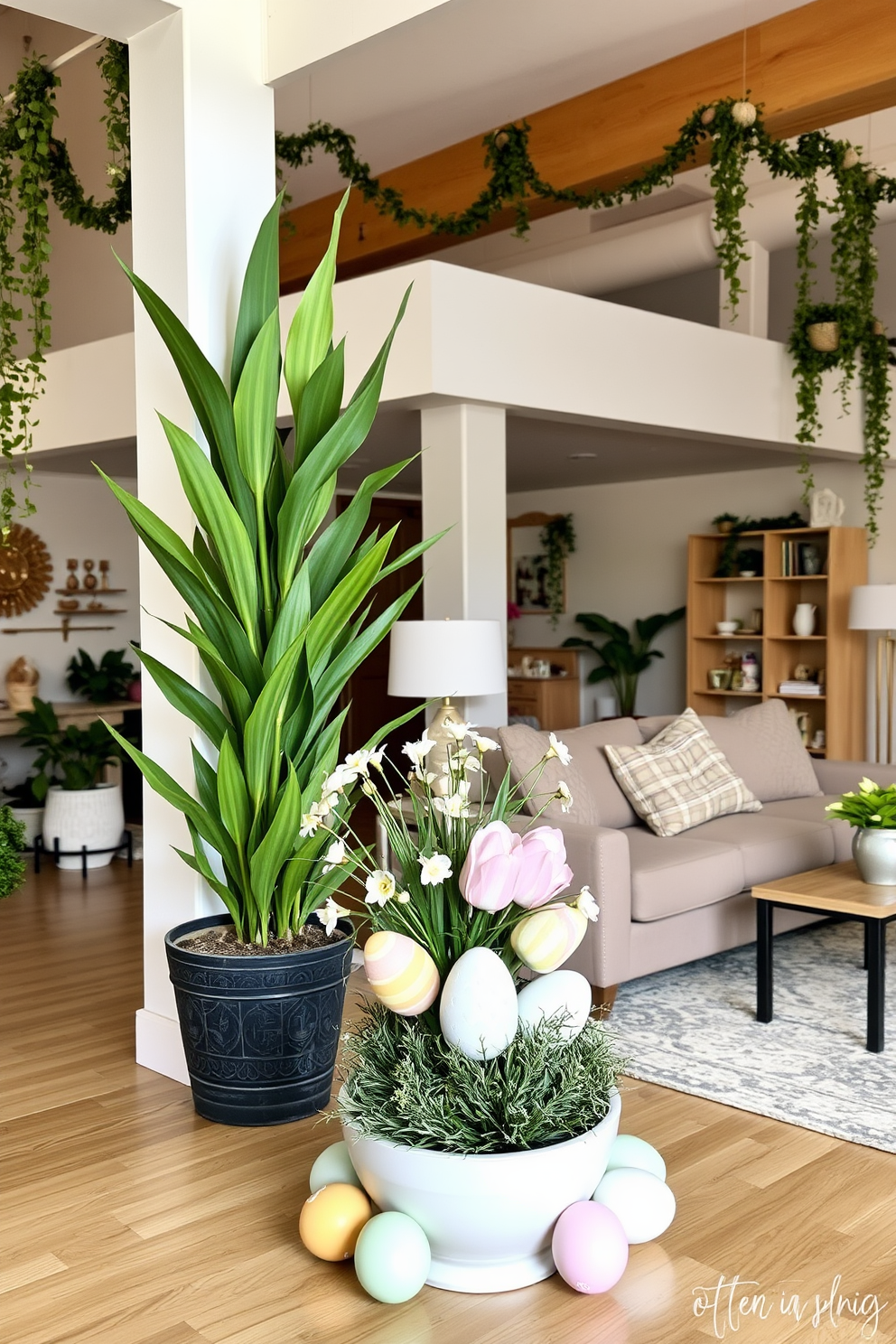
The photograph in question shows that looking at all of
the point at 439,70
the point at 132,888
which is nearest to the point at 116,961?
the point at 132,888

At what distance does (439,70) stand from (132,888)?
4.29m

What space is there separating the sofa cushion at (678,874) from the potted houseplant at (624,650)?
4.71 m

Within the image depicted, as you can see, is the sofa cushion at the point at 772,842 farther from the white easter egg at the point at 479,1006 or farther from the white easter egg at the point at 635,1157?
the white easter egg at the point at 479,1006

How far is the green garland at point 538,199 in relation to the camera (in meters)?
3.83

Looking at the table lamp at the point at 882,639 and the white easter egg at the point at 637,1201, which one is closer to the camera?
the white easter egg at the point at 637,1201

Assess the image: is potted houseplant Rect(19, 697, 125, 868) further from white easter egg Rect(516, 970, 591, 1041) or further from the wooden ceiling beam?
white easter egg Rect(516, 970, 591, 1041)

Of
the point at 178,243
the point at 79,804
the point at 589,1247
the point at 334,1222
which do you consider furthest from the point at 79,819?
the point at 589,1247

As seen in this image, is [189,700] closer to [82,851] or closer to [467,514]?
[467,514]

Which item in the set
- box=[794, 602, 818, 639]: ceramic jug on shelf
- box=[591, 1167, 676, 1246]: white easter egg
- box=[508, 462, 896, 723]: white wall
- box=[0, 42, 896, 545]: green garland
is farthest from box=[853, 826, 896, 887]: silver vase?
box=[508, 462, 896, 723]: white wall

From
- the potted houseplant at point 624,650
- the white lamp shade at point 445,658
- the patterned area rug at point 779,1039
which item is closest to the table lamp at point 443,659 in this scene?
the white lamp shade at point 445,658

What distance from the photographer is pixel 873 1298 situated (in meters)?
2.17

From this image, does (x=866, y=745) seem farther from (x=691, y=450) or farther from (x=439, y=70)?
(x=439, y=70)

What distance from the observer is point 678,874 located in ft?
13.5

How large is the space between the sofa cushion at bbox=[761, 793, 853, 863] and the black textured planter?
2447 millimetres
